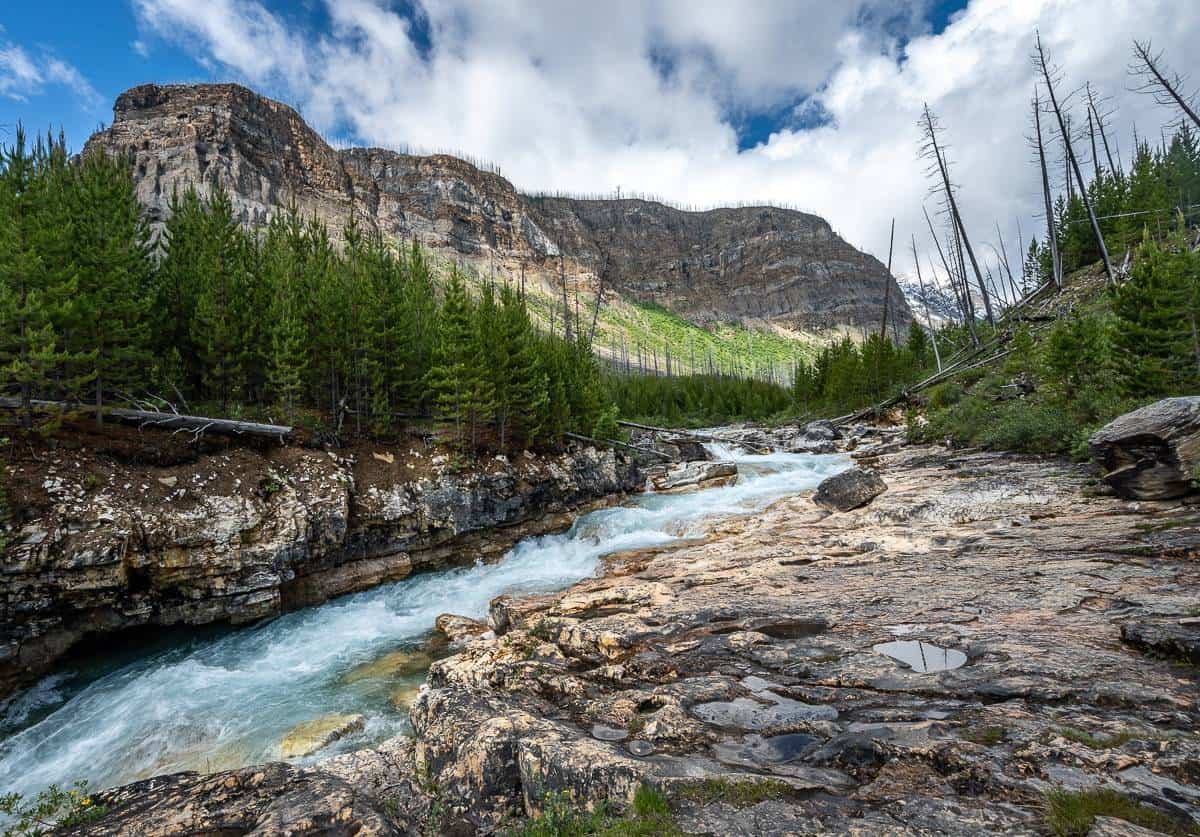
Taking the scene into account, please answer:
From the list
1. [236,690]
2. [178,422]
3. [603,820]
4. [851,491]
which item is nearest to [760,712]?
[603,820]

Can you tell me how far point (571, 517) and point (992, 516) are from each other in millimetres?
16734

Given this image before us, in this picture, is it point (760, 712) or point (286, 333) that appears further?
point (286, 333)

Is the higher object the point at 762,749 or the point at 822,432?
the point at 822,432

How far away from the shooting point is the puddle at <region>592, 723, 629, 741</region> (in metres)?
4.95

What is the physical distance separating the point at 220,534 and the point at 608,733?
13678 mm

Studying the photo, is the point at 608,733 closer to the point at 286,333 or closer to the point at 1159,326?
the point at 286,333

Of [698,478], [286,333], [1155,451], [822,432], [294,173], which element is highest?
[294,173]

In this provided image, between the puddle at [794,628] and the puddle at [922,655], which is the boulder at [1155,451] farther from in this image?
the puddle at [794,628]

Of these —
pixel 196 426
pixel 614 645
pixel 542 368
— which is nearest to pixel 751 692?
pixel 614 645

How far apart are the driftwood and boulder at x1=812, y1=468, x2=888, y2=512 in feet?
64.0

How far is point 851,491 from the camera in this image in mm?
16609

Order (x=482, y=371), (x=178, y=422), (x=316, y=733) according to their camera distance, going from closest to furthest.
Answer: (x=316, y=733) < (x=178, y=422) < (x=482, y=371)

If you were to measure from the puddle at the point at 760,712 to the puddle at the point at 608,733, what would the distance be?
2.72ft

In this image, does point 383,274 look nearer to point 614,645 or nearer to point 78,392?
point 78,392
